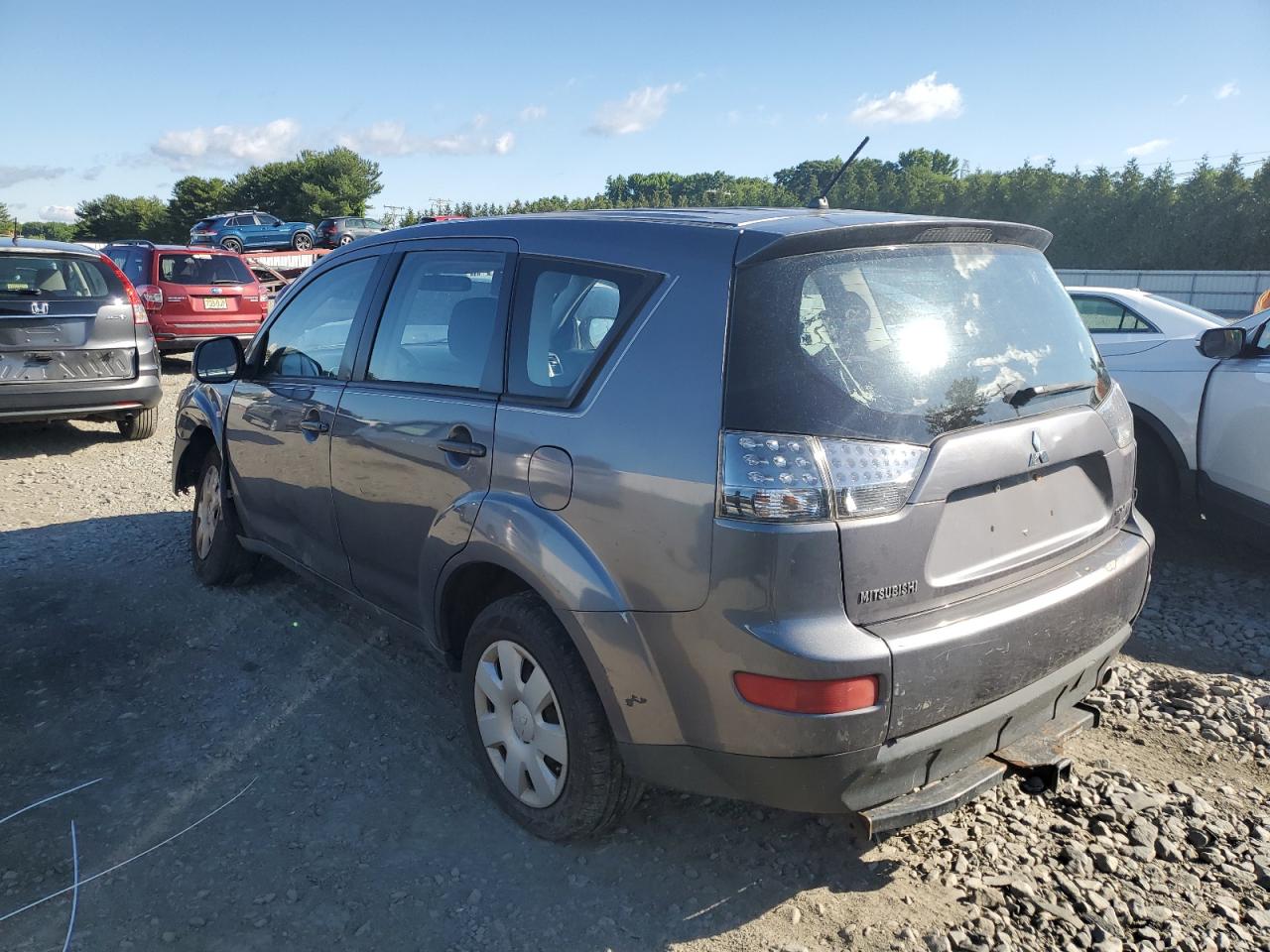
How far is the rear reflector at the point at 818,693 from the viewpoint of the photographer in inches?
86.1

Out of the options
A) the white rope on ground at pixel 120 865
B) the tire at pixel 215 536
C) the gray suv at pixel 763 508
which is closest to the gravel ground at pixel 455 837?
the white rope on ground at pixel 120 865

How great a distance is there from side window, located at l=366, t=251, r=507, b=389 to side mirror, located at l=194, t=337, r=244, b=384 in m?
1.34

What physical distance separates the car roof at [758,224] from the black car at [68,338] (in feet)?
19.3

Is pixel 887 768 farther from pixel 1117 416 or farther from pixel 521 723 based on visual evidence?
pixel 1117 416

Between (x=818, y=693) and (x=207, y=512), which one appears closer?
(x=818, y=693)

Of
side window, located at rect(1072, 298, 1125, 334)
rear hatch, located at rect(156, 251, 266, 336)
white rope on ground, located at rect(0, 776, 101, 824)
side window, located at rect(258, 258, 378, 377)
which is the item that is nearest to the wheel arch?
side window, located at rect(1072, 298, 1125, 334)

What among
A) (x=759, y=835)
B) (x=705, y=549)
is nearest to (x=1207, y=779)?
(x=759, y=835)

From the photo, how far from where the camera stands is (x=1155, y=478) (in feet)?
18.2

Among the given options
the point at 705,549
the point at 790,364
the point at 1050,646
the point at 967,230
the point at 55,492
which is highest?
the point at 967,230

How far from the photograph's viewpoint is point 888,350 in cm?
243

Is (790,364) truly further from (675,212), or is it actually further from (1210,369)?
(1210,369)

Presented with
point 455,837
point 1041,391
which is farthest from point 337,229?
point 1041,391

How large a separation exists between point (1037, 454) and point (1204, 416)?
3.44 metres

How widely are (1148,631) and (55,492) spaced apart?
24.4ft
